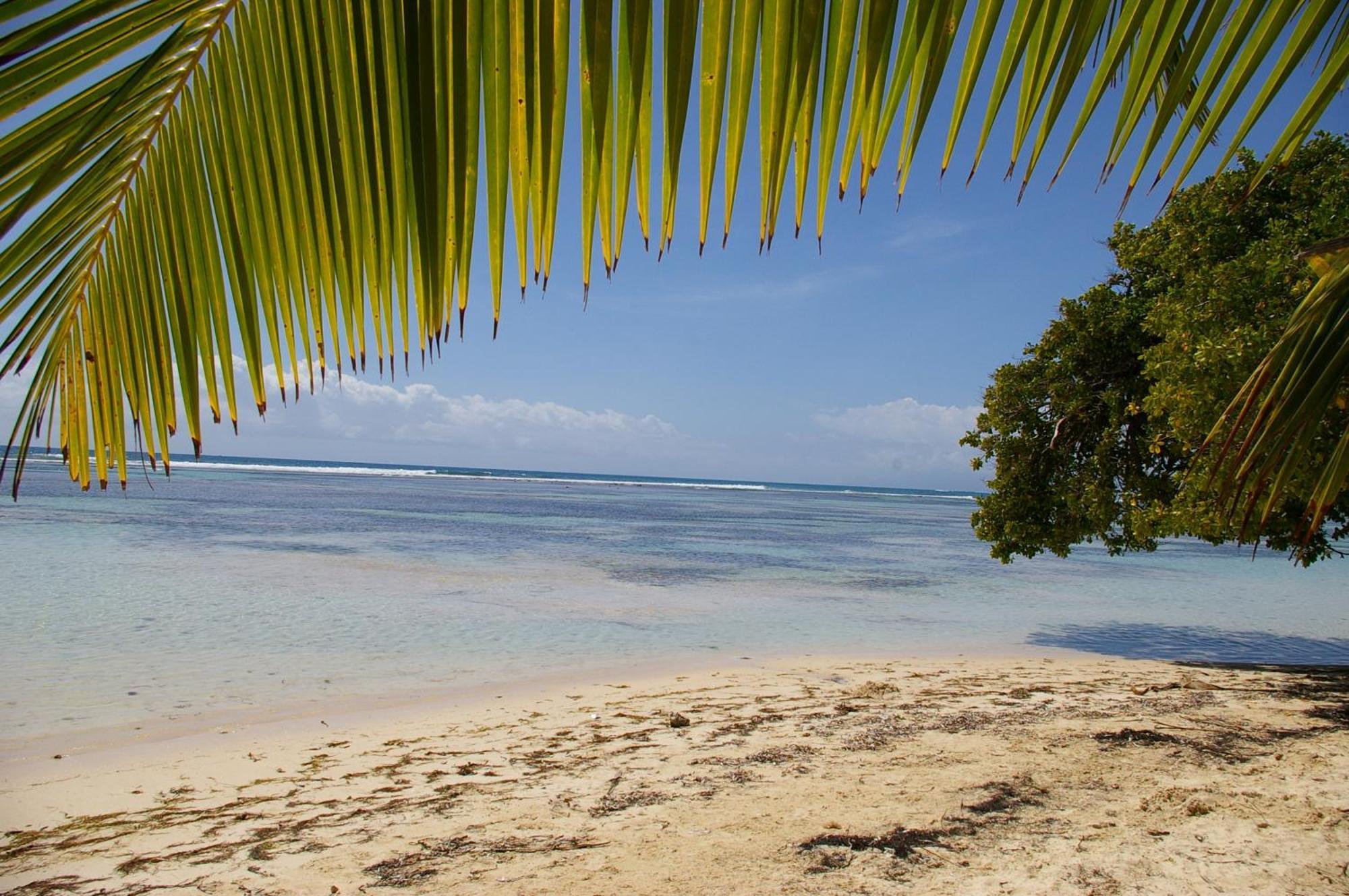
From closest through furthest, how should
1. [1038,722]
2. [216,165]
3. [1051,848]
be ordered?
1. [216,165]
2. [1051,848]
3. [1038,722]

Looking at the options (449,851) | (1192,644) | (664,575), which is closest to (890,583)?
(664,575)

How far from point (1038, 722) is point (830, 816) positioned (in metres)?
2.94

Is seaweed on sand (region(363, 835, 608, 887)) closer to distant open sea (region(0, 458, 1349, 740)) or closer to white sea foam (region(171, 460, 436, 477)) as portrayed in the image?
distant open sea (region(0, 458, 1349, 740))

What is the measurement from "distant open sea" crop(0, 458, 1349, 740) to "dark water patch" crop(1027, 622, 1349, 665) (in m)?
0.07

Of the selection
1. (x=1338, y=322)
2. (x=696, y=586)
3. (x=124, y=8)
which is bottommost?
(x=696, y=586)

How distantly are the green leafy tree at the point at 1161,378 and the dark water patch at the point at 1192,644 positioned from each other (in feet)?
6.41

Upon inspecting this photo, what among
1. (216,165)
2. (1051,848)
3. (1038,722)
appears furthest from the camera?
(1038,722)

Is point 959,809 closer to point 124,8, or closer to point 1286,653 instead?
point 124,8

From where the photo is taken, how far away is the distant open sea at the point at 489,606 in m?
8.48

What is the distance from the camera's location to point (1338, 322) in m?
1.27

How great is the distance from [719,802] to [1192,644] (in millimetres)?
10631

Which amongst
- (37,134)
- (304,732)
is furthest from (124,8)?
(304,732)

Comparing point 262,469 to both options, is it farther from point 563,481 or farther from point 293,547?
point 293,547

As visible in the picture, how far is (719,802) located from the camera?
181 inches
